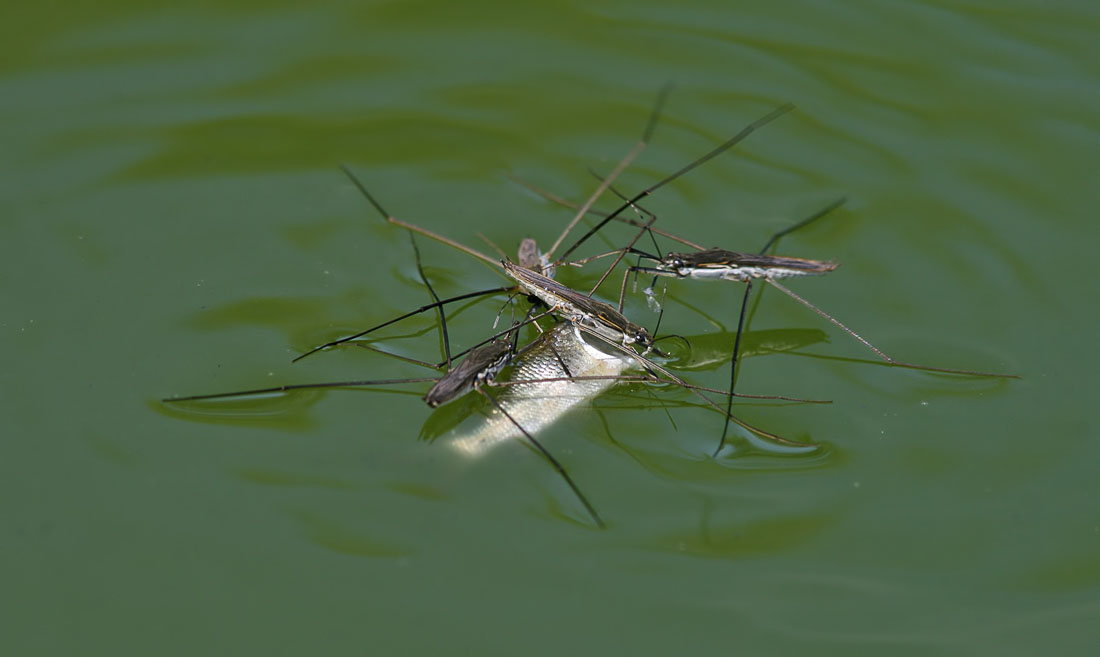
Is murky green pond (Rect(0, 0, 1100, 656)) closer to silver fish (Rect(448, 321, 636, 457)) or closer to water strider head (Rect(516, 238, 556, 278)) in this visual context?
silver fish (Rect(448, 321, 636, 457))

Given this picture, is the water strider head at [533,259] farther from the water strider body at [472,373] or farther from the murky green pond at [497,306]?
the water strider body at [472,373]

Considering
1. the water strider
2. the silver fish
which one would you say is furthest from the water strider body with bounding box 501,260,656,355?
the water strider

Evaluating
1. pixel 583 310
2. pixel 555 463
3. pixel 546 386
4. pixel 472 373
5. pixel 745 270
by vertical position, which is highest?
pixel 745 270

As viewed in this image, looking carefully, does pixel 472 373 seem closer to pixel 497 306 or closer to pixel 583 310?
pixel 583 310

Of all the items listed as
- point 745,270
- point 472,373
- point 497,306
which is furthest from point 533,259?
point 745,270

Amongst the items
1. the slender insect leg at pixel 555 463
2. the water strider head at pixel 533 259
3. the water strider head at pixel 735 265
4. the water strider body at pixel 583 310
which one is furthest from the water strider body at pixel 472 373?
the water strider head at pixel 735 265

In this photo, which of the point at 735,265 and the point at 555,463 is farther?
the point at 735,265

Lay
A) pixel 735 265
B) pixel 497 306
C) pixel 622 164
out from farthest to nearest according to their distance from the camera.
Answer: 1. pixel 622 164
2. pixel 497 306
3. pixel 735 265
